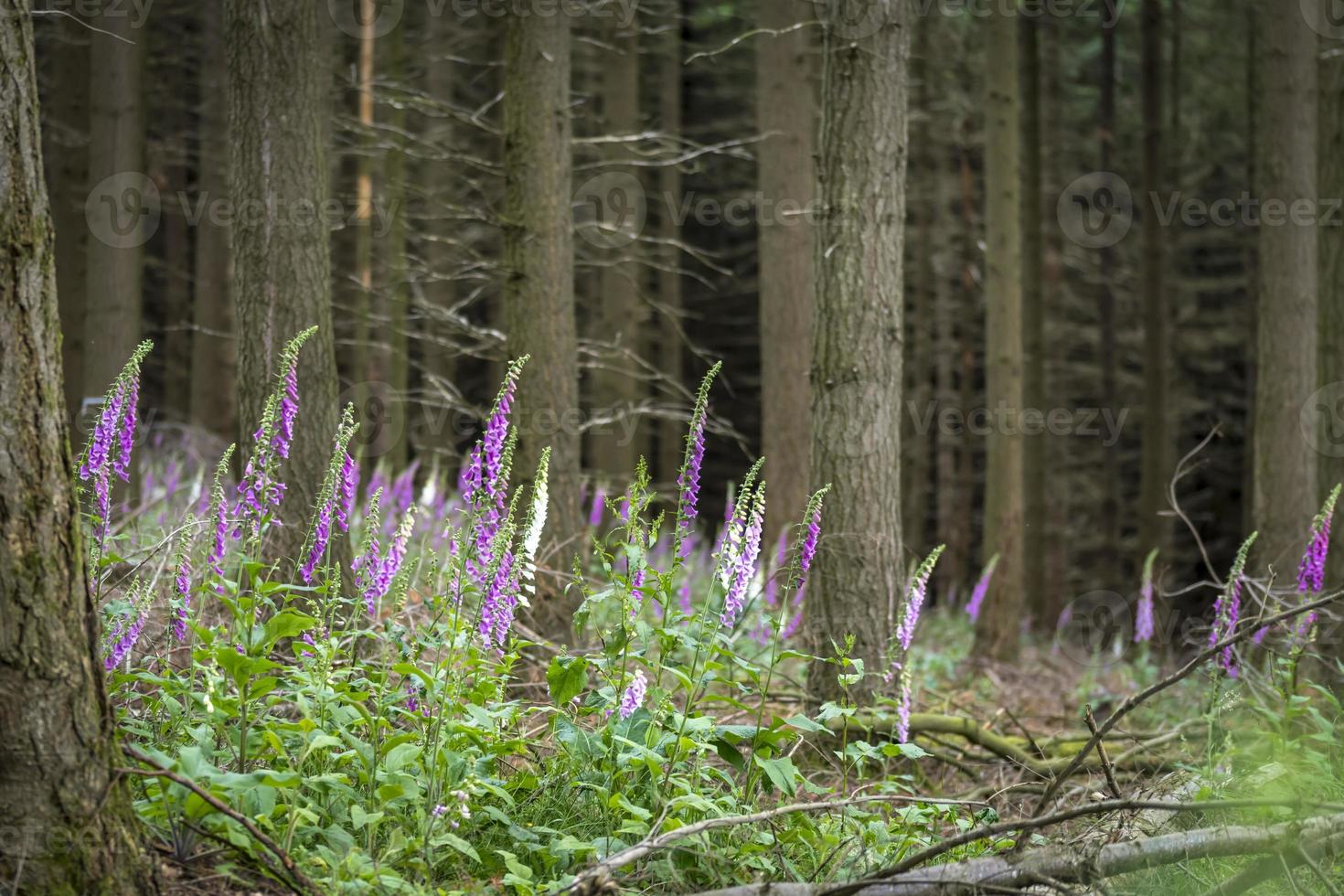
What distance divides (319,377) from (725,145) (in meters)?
5.14

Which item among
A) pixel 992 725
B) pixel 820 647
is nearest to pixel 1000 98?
pixel 992 725

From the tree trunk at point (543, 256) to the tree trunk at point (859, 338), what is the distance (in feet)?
6.11

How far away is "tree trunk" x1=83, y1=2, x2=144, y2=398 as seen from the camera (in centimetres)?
936

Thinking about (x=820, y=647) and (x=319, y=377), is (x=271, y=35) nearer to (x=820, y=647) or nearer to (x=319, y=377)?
(x=319, y=377)

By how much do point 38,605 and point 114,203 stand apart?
7.39 m

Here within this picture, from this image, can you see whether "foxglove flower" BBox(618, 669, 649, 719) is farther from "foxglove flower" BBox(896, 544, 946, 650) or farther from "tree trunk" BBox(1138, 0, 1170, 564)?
"tree trunk" BBox(1138, 0, 1170, 564)

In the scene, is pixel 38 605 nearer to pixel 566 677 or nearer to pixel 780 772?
pixel 566 677

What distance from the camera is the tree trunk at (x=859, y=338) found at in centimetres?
630

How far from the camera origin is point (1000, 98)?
40.2 feet

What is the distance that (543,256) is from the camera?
25.3 feet

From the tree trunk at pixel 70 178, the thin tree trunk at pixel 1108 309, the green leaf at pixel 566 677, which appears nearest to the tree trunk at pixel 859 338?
the green leaf at pixel 566 677

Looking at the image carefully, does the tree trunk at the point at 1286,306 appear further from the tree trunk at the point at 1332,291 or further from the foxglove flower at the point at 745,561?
the foxglove flower at the point at 745,561

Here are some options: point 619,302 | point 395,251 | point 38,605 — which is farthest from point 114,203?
point 38,605

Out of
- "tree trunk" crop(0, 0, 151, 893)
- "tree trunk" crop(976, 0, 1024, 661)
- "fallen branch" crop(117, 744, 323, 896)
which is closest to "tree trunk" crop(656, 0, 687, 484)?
"tree trunk" crop(976, 0, 1024, 661)
